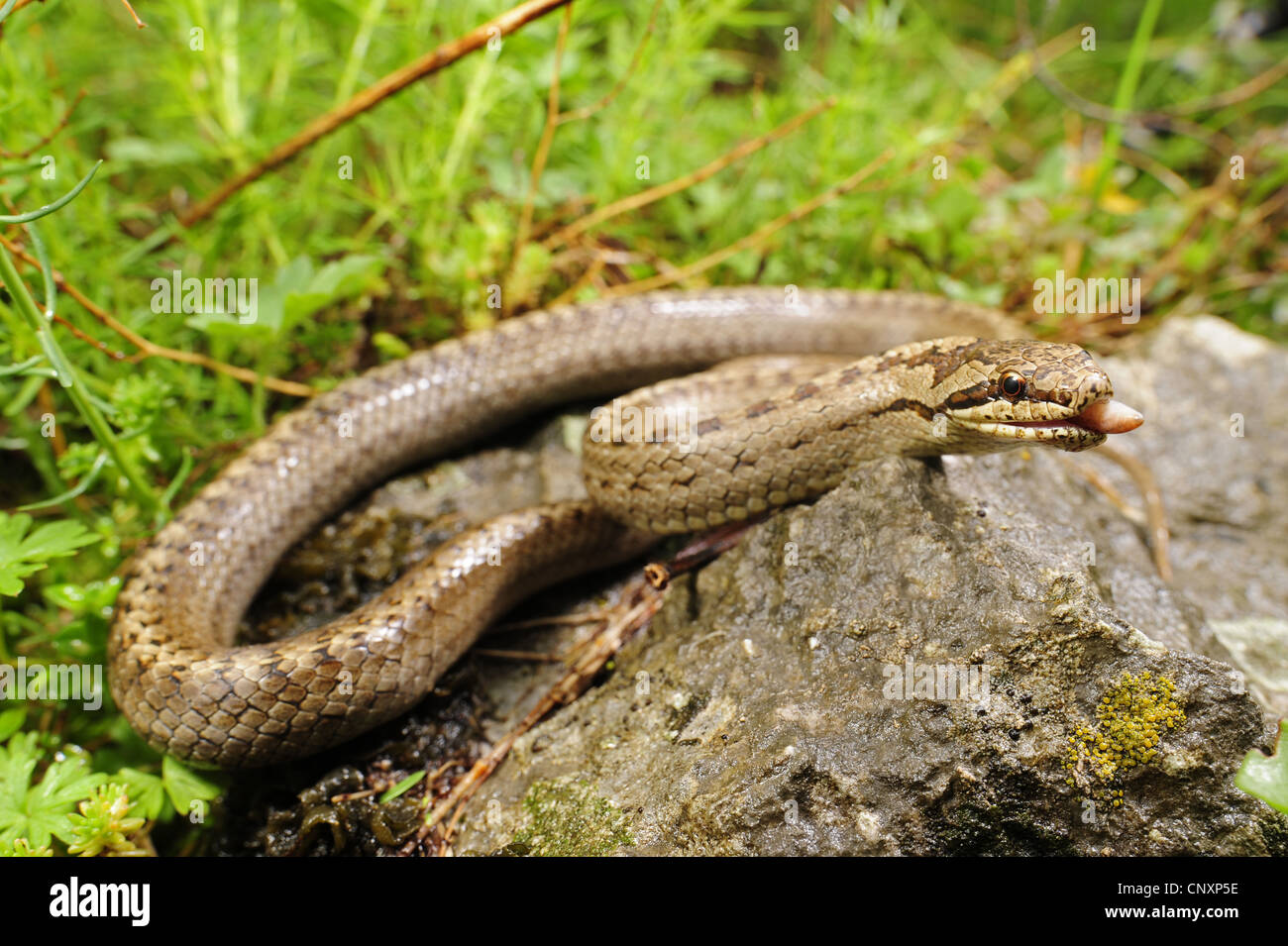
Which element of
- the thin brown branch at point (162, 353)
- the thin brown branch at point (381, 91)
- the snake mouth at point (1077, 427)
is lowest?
the snake mouth at point (1077, 427)

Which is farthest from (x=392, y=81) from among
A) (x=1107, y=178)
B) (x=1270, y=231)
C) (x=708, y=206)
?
(x=1270, y=231)

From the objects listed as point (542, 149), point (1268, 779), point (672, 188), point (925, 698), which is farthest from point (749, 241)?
point (1268, 779)

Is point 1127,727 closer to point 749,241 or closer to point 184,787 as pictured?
point 184,787

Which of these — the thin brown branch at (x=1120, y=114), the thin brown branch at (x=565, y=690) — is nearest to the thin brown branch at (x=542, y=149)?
the thin brown branch at (x=565, y=690)

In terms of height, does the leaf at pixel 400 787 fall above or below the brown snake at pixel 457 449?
below

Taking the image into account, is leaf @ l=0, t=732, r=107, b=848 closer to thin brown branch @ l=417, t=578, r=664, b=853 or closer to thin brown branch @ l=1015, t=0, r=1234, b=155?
thin brown branch @ l=417, t=578, r=664, b=853

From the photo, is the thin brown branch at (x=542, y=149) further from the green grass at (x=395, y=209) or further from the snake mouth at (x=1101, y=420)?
the snake mouth at (x=1101, y=420)
